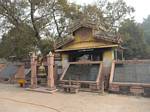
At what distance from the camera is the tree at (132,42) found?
30655mm

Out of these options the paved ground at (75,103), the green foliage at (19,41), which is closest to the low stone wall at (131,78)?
the paved ground at (75,103)

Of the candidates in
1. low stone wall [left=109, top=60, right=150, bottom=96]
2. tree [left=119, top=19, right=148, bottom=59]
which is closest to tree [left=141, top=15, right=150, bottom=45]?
tree [left=119, top=19, right=148, bottom=59]

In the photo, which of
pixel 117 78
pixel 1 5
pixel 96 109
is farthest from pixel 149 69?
pixel 1 5

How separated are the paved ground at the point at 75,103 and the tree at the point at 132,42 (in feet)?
65.3

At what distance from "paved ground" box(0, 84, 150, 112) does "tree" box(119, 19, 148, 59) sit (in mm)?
19906

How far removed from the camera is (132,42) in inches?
1254

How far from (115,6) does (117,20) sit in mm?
2051

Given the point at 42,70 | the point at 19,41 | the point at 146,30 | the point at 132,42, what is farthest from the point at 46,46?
the point at 146,30

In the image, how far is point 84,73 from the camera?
1418 centimetres

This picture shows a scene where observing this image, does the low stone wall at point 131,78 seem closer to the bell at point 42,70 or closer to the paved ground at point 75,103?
the paved ground at point 75,103

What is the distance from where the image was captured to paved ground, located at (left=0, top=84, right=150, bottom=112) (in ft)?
29.6

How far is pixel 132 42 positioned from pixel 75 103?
2393cm

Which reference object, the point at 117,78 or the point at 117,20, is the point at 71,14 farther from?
the point at 117,20

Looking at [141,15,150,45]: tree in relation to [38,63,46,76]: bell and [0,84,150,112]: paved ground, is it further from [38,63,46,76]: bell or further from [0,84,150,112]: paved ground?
[0,84,150,112]: paved ground
